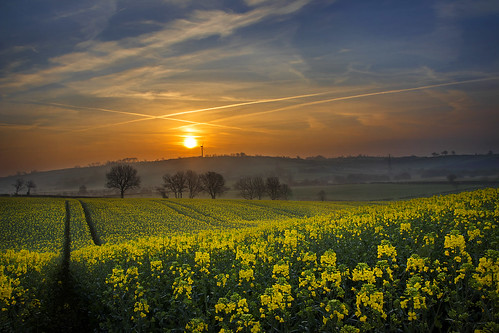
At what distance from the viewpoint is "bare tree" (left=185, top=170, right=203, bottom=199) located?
349ft

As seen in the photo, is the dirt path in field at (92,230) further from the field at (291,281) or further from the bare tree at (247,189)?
the bare tree at (247,189)

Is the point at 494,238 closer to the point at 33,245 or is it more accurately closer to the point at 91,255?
the point at 91,255

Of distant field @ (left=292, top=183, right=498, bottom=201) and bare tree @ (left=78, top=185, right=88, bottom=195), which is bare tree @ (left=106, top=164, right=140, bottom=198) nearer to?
distant field @ (left=292, top=183, right=498, bottom=201)

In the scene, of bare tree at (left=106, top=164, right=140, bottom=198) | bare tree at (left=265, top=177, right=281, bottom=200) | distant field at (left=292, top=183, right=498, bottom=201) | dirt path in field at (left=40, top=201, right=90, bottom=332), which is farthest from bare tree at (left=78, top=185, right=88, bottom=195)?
dirt path in field at (left=40, top=201, right=90, bottom=332)

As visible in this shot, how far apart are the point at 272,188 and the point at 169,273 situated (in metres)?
92.9

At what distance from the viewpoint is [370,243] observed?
1102cm

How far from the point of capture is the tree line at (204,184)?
96188mm

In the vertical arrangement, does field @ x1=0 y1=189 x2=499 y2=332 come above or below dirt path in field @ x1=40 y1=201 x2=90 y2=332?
above

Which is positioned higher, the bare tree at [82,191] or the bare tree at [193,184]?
the bare tree at [193,184]

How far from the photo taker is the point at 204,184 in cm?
10325

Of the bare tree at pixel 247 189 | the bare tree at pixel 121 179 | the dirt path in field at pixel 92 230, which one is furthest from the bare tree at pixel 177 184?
the dirt path in field at pixel 92 230

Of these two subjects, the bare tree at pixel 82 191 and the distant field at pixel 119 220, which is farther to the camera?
the bare tree at pixel 82 191

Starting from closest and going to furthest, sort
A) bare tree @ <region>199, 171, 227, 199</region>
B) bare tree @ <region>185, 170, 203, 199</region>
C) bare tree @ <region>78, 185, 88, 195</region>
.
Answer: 1. bare tree @ <region>199, 171, 227, 199</region>
2. bare tree @ <region>185, 170, 203, 199</region>
3. bare tree @ <region>78, 185, 88, 195</region>

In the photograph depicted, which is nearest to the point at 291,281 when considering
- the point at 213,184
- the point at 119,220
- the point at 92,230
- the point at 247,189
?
the point at 92,230
